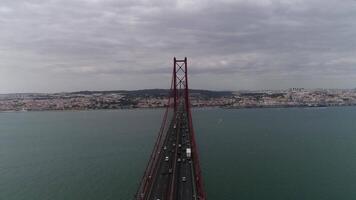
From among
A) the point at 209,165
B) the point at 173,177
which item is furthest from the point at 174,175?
the point at 209,165

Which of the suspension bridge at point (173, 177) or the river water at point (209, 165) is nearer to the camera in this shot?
the suspension bridge at point (173, 177)

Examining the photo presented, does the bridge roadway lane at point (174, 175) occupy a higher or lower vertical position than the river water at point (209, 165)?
higher

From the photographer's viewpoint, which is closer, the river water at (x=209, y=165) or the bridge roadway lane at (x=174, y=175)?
the bridge roadway lane at (x=174, y=175)

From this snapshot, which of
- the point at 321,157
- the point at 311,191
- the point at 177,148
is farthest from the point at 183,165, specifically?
the point at 321,157

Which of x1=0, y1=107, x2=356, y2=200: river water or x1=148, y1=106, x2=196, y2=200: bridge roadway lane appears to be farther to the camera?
x1=0, y1=107, x2=356, y2=200: river water

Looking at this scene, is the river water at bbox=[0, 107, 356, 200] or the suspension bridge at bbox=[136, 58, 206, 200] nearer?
the suspension bridge at bbox=[136, 58, 206, 200]

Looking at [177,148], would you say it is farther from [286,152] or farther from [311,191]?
[286,152]

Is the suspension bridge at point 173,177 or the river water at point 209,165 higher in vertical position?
the suspension bridge at point 173,177

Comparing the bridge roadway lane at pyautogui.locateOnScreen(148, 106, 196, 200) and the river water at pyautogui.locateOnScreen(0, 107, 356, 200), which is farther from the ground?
the bridge roadway lane at pyautogui.locateOnScreen(148, 106, 196, 200)
